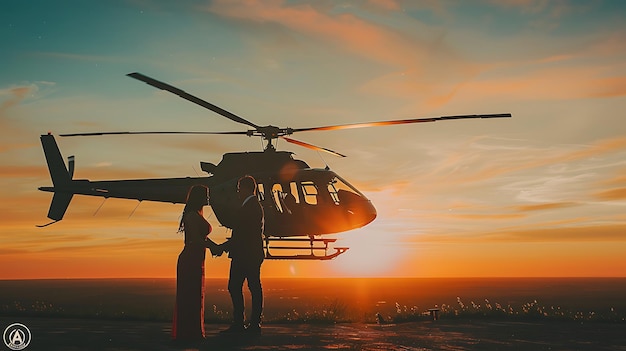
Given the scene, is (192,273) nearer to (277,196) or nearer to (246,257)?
(246,257)

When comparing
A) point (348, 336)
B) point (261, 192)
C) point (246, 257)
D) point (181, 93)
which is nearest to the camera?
point (246, 257)

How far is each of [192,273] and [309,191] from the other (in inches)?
323

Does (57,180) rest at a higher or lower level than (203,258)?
higher

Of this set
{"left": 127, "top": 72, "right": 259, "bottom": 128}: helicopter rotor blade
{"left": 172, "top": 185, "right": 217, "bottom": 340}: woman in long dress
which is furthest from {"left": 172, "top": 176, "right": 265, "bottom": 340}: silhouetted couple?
{"left": 127, "top": 72, "right": 259, "bottom": 128}: helicopter rotor blade

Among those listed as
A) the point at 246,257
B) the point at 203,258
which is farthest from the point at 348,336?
the point at 203,258

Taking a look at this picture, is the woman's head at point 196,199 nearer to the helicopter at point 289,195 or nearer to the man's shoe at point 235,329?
the man's shoe at point 235,329

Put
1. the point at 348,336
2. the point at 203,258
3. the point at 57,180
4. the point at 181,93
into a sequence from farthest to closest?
1. the point at 57,180
2. the point at 181,93
3. the point at 348,336
4. the point at 203,258

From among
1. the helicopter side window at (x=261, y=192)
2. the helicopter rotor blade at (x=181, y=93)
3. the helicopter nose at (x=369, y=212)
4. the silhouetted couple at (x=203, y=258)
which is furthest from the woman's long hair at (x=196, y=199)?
the helicopter nose at (x=369, y=212)

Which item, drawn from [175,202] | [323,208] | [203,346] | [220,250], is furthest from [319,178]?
[203,346]

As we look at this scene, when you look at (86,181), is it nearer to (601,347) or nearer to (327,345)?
(327,345)

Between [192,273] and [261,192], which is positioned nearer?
[192,273]

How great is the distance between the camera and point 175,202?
65.7ft

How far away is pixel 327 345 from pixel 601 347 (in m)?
4.93

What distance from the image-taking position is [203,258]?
11070 mm
